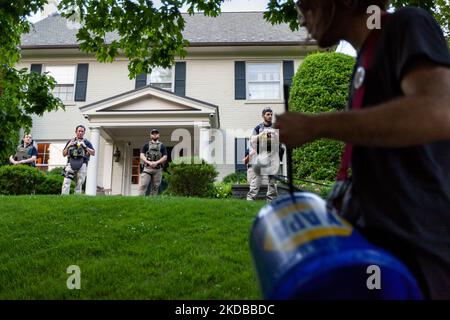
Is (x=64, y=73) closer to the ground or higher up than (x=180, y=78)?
higher up

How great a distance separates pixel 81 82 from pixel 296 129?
59.1 feet

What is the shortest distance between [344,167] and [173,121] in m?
14.1

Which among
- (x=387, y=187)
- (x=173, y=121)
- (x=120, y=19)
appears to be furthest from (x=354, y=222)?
(x=173, y=121)

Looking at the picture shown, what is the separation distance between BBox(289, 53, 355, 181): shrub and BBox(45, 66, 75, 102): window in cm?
1004

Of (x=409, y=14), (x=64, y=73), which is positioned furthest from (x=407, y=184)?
(x=64, y=73)

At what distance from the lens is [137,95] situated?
49.5 ft

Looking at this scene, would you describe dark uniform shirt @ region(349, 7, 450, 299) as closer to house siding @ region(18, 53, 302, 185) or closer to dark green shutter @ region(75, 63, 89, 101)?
house siding @ region(18, 53, 302, 185)

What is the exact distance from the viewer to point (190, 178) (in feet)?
34.3

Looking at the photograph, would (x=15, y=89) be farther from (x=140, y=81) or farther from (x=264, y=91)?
(x=264, y=91)

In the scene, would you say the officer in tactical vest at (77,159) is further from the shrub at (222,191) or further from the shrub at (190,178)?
the shrub at (222,191)

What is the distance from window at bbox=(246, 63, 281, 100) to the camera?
1714cm

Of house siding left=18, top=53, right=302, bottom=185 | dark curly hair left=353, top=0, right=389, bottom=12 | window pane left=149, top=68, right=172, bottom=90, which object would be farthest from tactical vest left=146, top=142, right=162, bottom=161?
dark curly hair left=353, top=0, right=389, bottom=12
